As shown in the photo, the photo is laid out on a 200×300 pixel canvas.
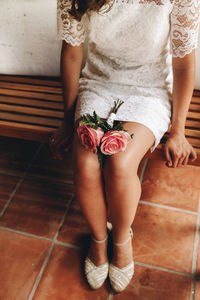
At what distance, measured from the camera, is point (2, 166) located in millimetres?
2002

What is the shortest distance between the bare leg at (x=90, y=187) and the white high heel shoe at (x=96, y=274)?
155mm

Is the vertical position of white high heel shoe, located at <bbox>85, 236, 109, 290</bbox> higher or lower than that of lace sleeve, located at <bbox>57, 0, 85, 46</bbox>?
lower

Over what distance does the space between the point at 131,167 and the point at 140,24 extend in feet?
2.06

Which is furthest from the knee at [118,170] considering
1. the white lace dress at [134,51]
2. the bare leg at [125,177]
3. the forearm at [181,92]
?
the forearm at [181,92]

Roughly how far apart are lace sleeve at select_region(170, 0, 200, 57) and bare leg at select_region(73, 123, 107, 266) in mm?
595

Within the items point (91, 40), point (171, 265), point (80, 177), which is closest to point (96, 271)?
point (171, 265)

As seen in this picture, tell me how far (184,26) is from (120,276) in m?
1.13

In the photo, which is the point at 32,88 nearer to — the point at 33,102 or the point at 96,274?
the point at 33,102

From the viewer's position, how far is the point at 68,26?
1.34 meters

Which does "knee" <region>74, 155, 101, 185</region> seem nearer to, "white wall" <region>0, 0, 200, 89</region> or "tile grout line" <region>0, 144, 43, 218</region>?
"tile grout line" <region>0, 144, 43, 218</region>

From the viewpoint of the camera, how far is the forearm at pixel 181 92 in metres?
1.30

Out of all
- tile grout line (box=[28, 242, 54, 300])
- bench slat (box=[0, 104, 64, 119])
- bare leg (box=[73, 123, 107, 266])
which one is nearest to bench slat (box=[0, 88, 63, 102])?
bench slat (box=[0, 104, 64, 119])

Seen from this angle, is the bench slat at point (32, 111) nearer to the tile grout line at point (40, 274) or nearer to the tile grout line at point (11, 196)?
the tile grout line at point (11, 196)

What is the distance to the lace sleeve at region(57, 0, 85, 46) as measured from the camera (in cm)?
130
